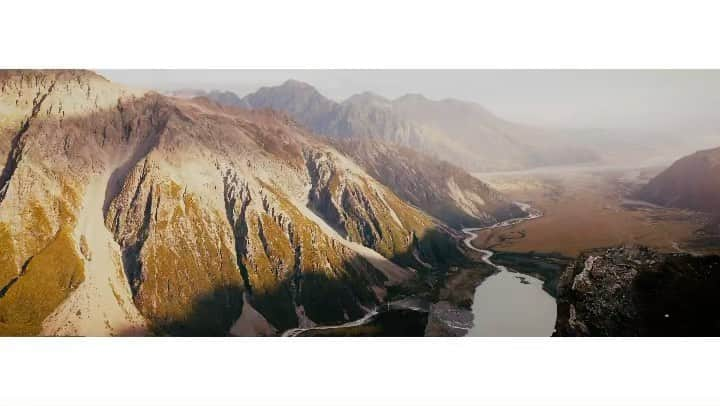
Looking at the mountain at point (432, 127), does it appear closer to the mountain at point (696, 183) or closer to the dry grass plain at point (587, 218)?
the dry grass plain at point (587, 218)

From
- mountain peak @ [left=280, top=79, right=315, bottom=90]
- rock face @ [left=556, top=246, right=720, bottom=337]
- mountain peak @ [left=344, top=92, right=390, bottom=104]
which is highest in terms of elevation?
mountain peak @ [left=280, top=79, right=315, bottom=90]

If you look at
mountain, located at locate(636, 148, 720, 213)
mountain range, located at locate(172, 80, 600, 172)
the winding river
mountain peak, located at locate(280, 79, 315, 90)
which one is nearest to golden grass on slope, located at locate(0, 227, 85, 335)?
mountain range, located at locate(172, 80, 600, 172)

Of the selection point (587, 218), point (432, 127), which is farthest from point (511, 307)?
point (432, 127)

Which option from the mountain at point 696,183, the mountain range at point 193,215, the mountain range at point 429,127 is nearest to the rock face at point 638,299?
the mountain at point 696,183

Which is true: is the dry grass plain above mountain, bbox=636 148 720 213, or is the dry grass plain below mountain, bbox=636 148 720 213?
below

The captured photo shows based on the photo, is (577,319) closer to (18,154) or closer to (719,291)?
(719,291)

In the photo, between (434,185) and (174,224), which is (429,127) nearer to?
(434,185)

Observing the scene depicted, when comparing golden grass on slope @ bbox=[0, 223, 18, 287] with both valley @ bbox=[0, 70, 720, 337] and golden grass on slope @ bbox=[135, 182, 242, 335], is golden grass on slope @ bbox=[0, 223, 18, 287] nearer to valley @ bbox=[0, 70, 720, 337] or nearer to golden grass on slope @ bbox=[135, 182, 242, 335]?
valley @ bbox=[0, 70, 720, 337]
